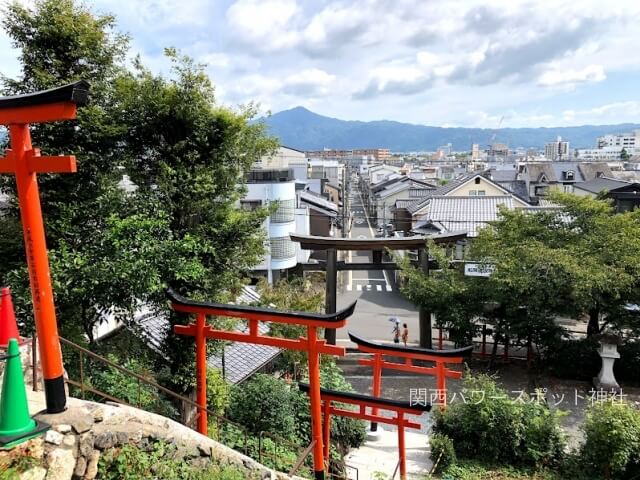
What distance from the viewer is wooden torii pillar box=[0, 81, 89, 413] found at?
15.0 feet

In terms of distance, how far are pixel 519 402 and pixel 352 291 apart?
23549 mm

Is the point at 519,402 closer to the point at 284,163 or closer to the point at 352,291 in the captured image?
the point at 352,291

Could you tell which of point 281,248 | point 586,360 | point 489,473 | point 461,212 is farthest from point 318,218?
point 489,473

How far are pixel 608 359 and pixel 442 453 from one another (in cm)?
887

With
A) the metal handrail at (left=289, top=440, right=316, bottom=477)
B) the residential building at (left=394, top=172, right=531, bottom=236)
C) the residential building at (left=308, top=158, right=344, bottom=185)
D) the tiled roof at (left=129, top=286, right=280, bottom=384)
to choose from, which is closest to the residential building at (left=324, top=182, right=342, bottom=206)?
the residential building at (left=308, top=158, right=344, bottom=185)

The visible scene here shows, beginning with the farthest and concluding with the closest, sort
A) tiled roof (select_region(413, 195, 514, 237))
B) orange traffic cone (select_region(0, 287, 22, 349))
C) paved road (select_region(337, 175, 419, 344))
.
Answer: tiled roof (select_region(413, 195, 514, 237)), paved road (select_region(337, 175, 419, 344)), orange traffic cone (select_region(0, 287, 22, 349))

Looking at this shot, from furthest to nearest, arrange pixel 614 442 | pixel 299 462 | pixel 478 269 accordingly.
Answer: pixel 478 269 → pixel 614 442 → pixel 299 462

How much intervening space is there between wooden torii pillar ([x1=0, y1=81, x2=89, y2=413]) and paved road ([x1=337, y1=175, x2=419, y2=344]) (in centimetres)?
1836

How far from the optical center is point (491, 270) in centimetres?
1702

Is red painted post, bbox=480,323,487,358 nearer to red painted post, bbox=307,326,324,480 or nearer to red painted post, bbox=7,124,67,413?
red painted post, bbox=307,326,324,480

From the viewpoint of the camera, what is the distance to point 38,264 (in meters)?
4.97

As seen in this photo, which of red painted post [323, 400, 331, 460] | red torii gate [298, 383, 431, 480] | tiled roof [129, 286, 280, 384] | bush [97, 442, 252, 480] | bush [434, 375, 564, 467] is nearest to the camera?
bush [97, 442, 252, 480]

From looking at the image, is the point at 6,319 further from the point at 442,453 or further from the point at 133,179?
the point at 442,453

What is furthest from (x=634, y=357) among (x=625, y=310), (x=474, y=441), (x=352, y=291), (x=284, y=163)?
(x=284, y=163)
